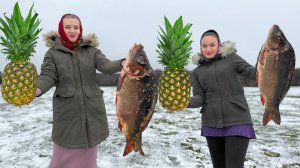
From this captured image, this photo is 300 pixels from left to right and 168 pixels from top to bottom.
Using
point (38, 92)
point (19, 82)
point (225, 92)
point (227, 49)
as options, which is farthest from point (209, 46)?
point (19, 82)

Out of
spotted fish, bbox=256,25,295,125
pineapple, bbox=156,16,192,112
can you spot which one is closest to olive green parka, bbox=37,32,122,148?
pineapple, bbox=156,16,192,112

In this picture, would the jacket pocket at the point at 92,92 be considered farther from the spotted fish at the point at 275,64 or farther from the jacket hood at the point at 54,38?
the spotted fish at the point at 275,64

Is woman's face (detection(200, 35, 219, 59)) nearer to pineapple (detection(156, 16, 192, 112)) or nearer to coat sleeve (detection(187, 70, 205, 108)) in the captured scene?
coat sleeve (detection(187, 70, 205, 108))

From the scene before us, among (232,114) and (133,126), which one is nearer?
(133,126)

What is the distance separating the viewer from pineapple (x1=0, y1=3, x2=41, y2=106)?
9.14 feet

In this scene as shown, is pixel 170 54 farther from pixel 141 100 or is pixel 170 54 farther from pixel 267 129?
pixel 267 129

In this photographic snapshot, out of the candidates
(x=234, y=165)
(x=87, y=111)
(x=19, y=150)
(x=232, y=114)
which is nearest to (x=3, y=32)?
(x=87, y=111)

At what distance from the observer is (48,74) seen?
10.9 ft

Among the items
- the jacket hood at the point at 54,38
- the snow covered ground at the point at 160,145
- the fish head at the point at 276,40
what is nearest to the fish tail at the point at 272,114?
the fish head at the point at 276,40

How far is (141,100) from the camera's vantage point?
218 centimetres

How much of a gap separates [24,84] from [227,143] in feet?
8.09

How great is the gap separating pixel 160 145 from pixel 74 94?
4333 mm

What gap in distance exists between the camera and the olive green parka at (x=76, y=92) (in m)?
3.46

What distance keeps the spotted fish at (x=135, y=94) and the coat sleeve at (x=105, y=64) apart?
735mm
